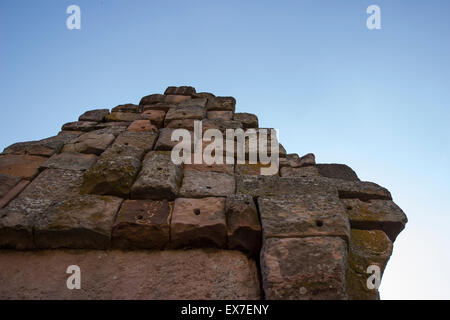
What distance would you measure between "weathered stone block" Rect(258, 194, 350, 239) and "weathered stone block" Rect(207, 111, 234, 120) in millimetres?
1782

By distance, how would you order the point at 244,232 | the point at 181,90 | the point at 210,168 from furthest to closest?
the point at 181,90 → the point at 210,168 → the point at 244,232

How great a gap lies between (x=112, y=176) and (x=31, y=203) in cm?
55

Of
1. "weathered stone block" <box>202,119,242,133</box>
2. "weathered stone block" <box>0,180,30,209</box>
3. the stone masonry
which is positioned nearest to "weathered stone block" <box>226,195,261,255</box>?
the stone masonry

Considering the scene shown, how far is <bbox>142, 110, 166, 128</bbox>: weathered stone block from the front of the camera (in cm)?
378

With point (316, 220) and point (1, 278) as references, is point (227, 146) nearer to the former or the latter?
point (316, 220)

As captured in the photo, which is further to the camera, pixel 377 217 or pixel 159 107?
pixel 159 107

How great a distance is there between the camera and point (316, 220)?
7.09ft

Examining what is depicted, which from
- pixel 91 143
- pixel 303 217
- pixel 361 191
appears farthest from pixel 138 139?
pixel 361 191

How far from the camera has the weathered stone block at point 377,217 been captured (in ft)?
7.98

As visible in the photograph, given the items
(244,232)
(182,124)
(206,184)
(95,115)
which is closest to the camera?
(244,232)

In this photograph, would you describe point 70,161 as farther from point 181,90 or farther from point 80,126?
point 181,90

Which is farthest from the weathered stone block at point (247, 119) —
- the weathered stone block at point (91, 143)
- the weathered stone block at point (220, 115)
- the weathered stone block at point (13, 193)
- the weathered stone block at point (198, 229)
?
the weathered stone block at point (13, 193)

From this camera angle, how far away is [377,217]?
246 centimetres
